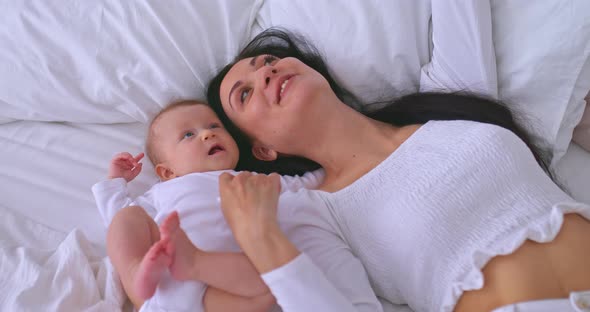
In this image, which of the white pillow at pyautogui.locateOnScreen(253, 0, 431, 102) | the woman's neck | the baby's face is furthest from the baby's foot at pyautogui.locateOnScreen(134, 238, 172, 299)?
the white pillow at pyautogui.locateOnScreen(253, 0, 431, 102)

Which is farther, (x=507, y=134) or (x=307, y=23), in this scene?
(x=307, y=23)

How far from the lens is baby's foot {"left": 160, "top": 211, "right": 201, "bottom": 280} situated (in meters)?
0.89

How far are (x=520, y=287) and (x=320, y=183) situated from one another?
21.8 inches

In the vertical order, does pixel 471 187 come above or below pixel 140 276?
below

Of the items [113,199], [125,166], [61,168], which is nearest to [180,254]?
[113,199]

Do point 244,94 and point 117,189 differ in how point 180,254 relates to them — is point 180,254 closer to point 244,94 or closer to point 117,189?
point 117,189

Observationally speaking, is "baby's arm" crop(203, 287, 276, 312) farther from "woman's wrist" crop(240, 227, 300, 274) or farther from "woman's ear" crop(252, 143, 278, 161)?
"woman's ear" crop(252, 143, 278, 161)

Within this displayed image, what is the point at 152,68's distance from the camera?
4.44ft

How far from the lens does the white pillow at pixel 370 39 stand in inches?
51.8

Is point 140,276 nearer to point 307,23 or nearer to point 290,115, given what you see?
point 290,115

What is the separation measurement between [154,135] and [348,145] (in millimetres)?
499

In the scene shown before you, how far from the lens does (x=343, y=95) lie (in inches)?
54.5

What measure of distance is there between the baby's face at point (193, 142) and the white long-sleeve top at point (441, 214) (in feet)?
0.69

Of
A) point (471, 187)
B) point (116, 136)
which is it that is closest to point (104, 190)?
point (116, 136)
